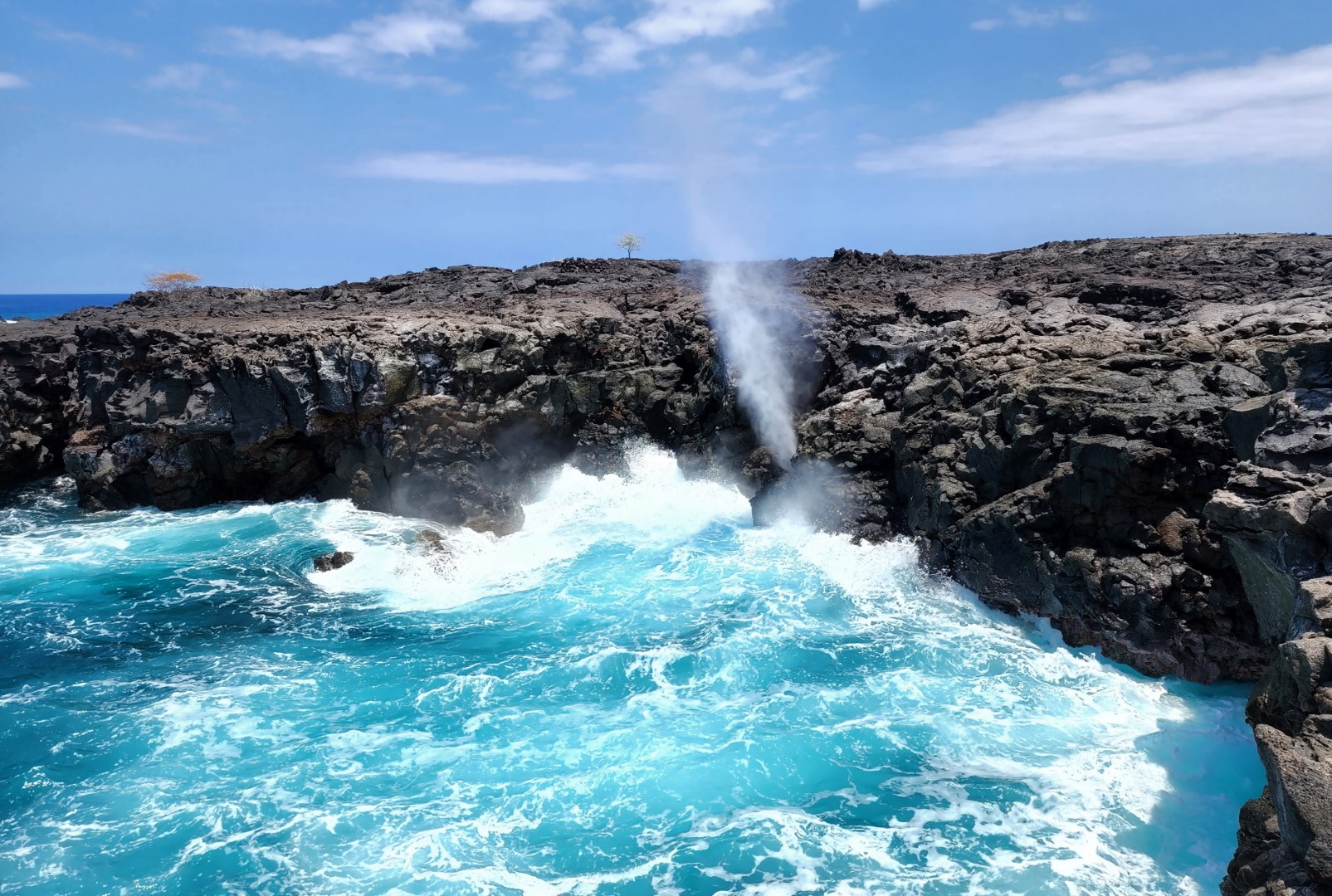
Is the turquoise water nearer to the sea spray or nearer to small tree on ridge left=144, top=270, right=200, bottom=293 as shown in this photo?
the sea spray

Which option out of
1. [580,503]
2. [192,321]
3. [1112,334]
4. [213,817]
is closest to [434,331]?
[580,503]

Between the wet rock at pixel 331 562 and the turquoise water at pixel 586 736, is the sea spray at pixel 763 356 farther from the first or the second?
the wet rock at pixel 331 562

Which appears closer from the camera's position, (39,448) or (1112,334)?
(1112,334)

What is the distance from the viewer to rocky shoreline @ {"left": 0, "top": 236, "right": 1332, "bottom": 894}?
12320mm

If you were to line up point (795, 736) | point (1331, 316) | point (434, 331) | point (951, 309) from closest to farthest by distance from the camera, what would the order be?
point (795, 736)
point (1331, 316)
point (951, 309)
point (434, 331)

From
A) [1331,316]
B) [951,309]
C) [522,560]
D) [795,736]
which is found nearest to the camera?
[795,736]

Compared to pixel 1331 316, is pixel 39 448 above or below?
below

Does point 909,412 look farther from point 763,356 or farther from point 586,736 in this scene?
point 586,736

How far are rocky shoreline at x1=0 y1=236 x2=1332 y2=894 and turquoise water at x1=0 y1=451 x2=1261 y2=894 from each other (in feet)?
5.52

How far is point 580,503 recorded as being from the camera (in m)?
24.6

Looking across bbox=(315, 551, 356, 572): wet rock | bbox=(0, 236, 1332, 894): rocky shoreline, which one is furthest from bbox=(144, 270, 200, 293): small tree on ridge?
bbox=(315, 551, 356, 572): wet rock

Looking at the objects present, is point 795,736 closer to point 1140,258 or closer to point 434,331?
point 434,331

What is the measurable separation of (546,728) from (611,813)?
2431mm

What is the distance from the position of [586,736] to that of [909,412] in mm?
11664
